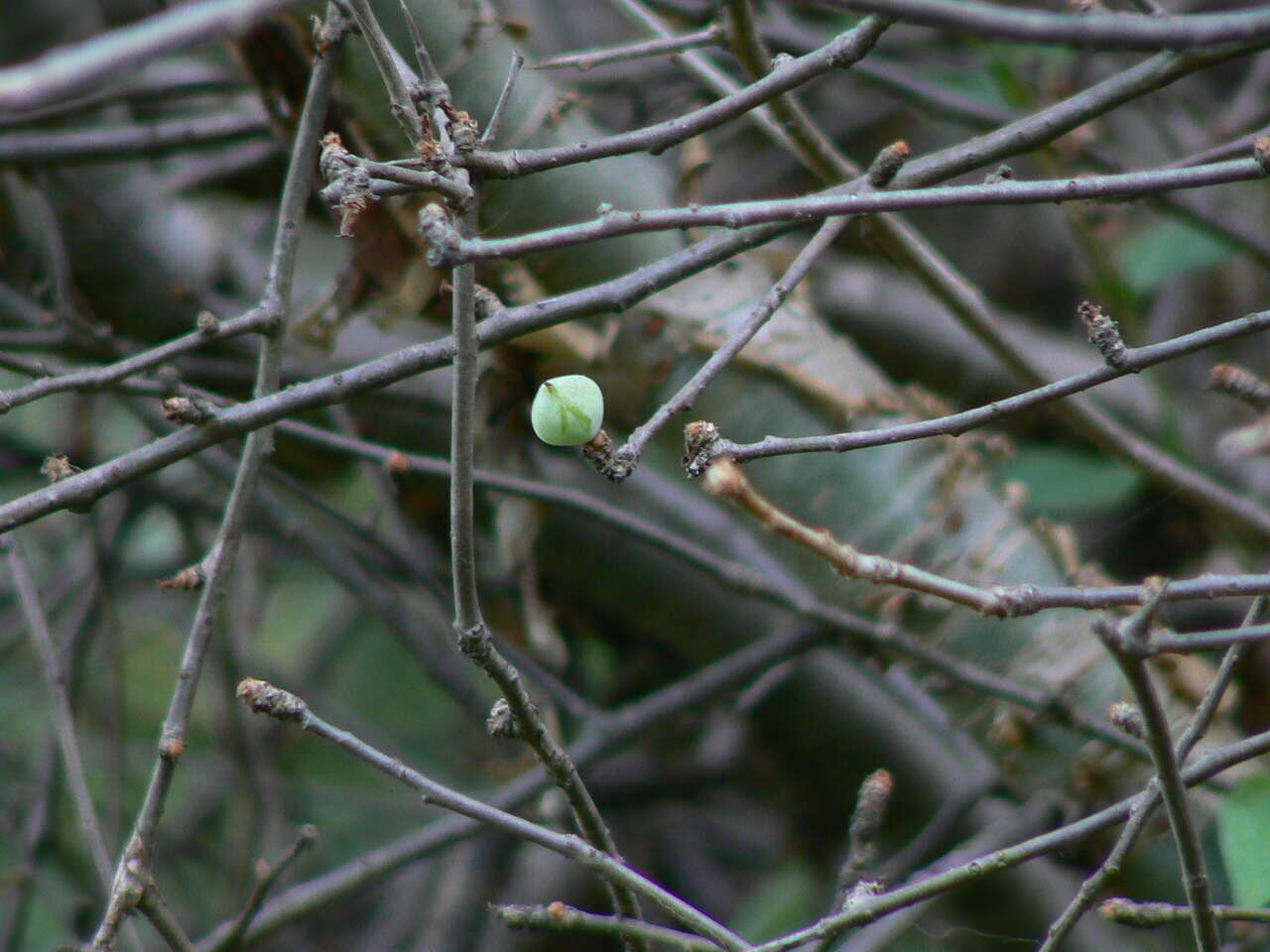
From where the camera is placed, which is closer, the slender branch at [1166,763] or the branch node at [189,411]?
the slender branch at [1166,763]

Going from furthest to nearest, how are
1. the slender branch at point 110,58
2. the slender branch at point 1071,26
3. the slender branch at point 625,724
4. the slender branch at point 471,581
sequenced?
the slender branch at point 625,724 → the slender branch at point 471,581 → the slender branch at point 1071,26 → the slender branch at point 110,58

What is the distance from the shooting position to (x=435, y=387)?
1.25 meters

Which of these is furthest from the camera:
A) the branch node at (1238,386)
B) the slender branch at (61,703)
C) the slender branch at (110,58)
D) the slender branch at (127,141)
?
the slender branch at (127,141)

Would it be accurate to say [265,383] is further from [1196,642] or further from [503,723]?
[1196,642]

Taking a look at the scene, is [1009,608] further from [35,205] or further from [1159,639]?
[35,205]

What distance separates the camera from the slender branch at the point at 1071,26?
40cm

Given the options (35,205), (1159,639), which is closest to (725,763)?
(35,205)

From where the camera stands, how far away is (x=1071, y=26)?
40 cm

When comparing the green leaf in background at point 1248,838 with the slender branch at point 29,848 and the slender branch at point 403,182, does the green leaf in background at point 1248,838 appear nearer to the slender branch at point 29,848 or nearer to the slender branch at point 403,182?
the slender branch at point 403,182

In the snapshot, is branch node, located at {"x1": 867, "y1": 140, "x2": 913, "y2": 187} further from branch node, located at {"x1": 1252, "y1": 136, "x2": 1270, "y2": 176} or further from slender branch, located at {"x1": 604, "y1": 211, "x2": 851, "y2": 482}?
branch node, located at {"x1": 1252, "y1": 136, "x2": 1270, "y2": 176}

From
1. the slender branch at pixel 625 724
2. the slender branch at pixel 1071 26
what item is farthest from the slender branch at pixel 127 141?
Result: the slender branch at pixel 1071 26

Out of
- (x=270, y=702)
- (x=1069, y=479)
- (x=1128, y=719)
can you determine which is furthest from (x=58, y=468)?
(x=1069, y=479)

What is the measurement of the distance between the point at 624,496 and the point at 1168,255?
90cm

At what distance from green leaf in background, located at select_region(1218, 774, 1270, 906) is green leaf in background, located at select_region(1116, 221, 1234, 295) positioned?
101 centimetres
